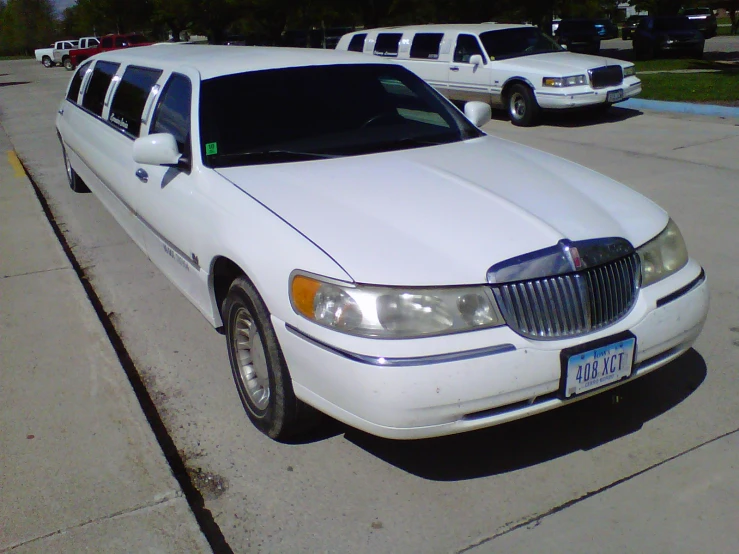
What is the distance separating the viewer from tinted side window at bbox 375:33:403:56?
49.5 feet

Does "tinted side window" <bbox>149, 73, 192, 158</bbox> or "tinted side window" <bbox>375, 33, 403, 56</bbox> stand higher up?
"tinted side window" <bbox>149, 73, 192, 158</bbox>

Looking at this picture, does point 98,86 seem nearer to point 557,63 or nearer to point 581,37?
point 557,63

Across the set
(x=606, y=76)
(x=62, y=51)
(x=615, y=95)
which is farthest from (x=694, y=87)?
(x=62, y=51)

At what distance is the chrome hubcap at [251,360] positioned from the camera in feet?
11.5

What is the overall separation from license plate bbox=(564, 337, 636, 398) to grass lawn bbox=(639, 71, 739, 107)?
1110 cm

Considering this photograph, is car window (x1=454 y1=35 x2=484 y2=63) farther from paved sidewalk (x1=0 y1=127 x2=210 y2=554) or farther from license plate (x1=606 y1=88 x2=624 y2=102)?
paved sidewalk (x1=0 y1=127 x2=210 y2=554)

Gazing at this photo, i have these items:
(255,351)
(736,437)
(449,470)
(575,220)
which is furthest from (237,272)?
(736,437)

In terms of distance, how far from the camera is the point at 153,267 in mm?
6098

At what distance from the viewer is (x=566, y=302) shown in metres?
2.96

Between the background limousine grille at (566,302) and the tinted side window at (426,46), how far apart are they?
11.9m

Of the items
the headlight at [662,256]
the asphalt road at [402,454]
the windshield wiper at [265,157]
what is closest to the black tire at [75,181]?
the asphalt road at [402,454]

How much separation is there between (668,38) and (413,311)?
24.2 m

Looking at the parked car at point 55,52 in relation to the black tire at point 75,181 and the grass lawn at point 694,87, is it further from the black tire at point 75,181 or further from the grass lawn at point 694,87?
the black tire at point 75,181

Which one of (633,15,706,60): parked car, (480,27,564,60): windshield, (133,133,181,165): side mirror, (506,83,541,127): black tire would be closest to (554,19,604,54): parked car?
(633,15,706,60): parked car
